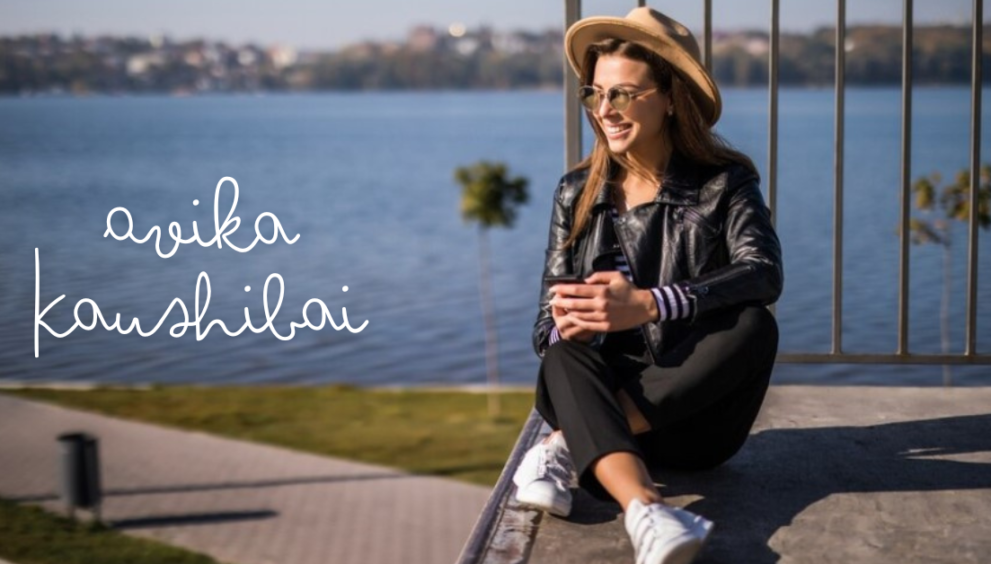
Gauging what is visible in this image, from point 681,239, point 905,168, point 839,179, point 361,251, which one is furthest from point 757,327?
point 361,251

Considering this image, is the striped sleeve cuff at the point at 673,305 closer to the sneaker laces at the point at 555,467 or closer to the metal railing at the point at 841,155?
the sneaker laces at the point at 555,467

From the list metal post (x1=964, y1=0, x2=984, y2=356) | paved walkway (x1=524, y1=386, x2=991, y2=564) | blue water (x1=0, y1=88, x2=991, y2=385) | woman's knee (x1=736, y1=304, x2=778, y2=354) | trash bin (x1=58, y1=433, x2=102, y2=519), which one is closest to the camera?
paved walkway (x1=524, y1=386, x2=991, y2=564)

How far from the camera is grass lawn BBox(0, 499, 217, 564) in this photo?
11336 millimetres

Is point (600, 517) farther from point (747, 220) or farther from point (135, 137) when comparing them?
point (135, 137)

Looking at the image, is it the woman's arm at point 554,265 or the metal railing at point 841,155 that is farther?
the metal railing at point 841,155

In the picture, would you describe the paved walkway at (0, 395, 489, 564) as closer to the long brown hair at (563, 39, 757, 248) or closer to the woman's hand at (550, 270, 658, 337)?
the long brown hair at (563, 39, 757, 248)

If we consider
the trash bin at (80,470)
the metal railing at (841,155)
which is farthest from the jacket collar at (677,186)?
the trash bin at (80,470)

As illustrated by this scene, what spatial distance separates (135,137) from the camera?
94.2m

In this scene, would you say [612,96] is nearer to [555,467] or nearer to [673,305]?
[673,305]

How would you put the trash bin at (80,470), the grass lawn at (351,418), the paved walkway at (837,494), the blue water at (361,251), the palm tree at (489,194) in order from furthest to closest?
the blue water at (361,251) → the palm tree at (489,194) → the grass lawn at (351,418) → the trash bin at (80,470) → the paved walkway at (837,494)

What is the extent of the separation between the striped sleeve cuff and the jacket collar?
22 cm

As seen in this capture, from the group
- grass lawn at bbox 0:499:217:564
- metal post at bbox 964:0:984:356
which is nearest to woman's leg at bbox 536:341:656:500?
metal post at bbox 964:0:984:356

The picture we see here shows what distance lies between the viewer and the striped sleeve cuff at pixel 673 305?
87.4 inches

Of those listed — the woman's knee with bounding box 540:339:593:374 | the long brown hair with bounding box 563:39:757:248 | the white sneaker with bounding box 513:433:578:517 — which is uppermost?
the long brown hair with bounding box 563:39:757:248
